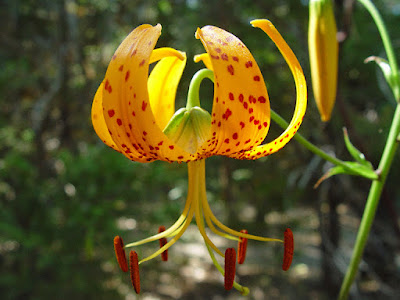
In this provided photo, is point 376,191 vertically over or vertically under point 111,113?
under

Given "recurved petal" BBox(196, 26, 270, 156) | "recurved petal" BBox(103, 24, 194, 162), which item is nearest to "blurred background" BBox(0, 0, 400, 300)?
Answer: "recurved petal" BBox(196, 26, 270, 156)

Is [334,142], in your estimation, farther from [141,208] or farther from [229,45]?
[229,45]

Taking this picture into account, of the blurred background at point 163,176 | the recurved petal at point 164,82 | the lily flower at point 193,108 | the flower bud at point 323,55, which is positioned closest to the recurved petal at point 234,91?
the lily flower at point 193,108

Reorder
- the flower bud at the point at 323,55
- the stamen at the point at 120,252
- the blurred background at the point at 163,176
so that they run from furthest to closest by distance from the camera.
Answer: the blurred background at the point at 163,176
the stamen at the point at 120,252
the flower bud at the point at 323,55

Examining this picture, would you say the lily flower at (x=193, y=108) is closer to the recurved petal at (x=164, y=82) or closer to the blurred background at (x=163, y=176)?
the recurved petal at (x=164, y=82)

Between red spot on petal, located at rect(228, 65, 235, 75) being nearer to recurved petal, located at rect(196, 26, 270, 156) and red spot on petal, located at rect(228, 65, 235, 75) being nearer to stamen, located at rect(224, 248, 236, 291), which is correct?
recurved petal, located at rect(196, 26, 270, 156)

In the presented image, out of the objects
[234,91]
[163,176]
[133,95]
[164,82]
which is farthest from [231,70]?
[163,176]

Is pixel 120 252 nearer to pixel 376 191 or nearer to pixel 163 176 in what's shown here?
pixel 376 191
